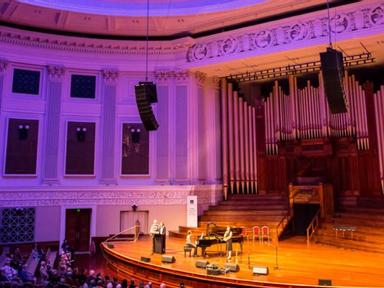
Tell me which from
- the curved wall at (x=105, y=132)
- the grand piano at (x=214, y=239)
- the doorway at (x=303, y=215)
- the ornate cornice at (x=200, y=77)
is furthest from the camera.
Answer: the ornate cornice at (x=200, y=77)

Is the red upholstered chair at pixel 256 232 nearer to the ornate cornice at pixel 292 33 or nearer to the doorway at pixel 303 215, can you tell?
the doorway at pixel 303 215

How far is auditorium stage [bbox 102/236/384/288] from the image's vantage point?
274 inches

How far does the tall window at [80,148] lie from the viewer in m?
13.1

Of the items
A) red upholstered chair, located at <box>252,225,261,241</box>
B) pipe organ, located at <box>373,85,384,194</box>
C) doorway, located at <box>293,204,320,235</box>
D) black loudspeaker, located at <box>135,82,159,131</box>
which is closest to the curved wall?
red upholstered chair, located at <box>252,225,261,241</box>

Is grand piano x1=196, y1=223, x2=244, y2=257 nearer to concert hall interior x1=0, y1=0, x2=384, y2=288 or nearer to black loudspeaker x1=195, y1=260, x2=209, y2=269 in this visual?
concert hall interior x1=0, y1=0, x2=384, y2=288

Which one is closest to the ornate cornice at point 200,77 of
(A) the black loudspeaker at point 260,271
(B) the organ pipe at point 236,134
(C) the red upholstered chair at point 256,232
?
(B) the organ pipe at point 236,134

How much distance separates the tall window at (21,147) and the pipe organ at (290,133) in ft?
21.8

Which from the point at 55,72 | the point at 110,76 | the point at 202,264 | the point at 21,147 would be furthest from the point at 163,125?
the point at 202,264

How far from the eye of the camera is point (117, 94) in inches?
547

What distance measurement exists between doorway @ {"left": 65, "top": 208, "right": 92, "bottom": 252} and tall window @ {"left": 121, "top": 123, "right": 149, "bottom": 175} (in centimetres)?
194

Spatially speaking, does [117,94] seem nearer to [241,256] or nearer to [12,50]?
[12,50]

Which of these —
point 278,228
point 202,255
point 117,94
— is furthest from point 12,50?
point 278,228

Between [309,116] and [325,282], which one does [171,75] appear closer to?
[309,116]

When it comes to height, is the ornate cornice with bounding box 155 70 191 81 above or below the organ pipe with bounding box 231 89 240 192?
above
